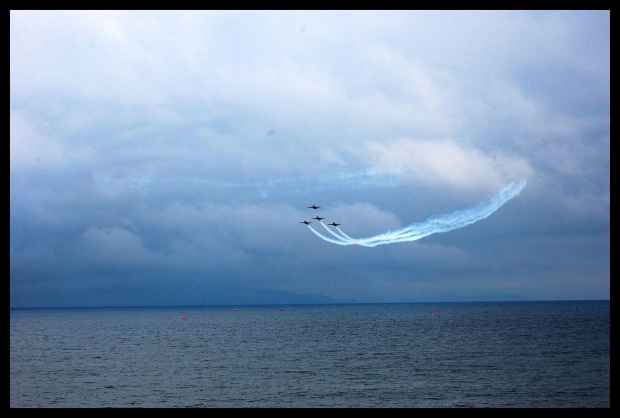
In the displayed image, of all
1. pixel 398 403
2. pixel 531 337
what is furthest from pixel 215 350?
pixel 531 337

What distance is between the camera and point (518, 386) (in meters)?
58.8

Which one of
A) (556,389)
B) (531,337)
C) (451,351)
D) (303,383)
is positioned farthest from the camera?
(531,337)

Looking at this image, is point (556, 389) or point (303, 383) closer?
point (556, 389)

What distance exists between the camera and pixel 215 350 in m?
102

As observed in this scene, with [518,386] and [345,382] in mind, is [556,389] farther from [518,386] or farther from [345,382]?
[345,382]

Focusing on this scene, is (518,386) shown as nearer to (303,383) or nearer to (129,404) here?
(303,383)
